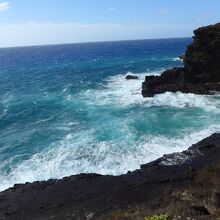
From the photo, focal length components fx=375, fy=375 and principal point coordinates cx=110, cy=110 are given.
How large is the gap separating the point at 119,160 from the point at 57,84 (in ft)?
171

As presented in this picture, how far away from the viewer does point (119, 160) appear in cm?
3441

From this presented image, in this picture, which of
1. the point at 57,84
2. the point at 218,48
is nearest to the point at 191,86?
the point at 218,48

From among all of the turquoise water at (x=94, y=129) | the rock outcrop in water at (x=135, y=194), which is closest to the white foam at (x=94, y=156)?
the turquoise water at (x=94, y=129)

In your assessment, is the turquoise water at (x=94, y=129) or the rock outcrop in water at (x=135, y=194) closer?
the rock outcrop in water at (x=135, y=194)

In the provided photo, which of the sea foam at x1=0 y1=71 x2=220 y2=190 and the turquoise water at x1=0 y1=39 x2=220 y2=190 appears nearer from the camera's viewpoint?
the sea foam at x1=0 y1=71 x2=220 y2=190

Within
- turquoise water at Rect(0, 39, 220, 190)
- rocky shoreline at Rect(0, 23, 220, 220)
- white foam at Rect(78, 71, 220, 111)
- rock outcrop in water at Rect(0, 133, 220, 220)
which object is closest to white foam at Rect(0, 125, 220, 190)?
turquoise water at Rect(0, 39, 220, 190)

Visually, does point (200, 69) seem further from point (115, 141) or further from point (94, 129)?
point (115, 141)

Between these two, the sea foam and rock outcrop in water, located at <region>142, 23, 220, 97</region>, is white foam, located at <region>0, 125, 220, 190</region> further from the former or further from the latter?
rock outcrop in water, located at <region>142, 23, 220, 97</region>

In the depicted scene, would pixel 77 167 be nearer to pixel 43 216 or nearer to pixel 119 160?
pixel 119 160

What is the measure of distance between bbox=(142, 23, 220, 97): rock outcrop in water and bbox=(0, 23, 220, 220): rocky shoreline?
2643cm

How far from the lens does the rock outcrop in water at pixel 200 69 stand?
188 ft

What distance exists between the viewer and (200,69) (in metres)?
58.2

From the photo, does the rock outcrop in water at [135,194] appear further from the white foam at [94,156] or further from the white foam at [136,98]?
the white foam at [136,98]

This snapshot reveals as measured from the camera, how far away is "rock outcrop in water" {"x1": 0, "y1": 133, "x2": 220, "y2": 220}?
19.0m
